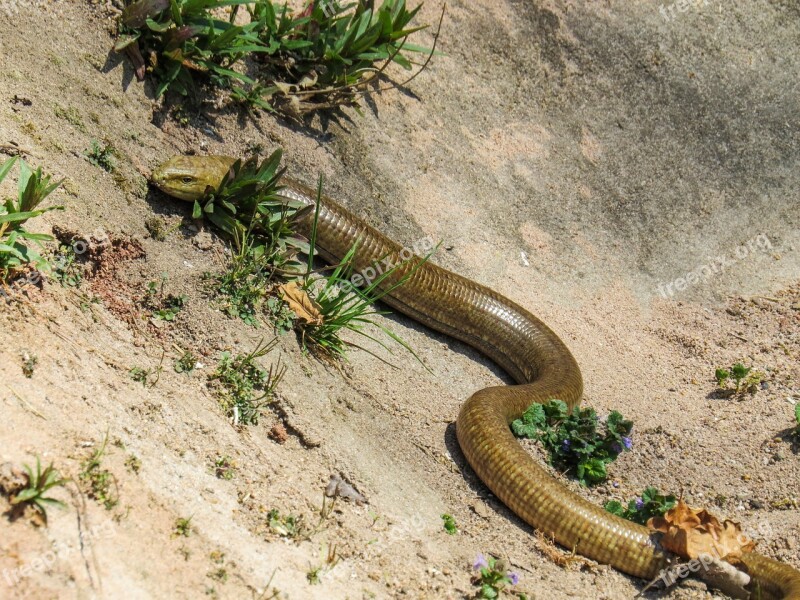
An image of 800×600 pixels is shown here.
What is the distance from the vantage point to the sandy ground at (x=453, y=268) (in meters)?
3.93

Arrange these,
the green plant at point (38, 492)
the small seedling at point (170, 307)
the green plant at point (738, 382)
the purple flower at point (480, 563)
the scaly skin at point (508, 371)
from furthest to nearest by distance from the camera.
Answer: the green plant at point (738, 382) < the small seedling at point (170, 307) < the scaly skin at point (508, 371) < the purple flower at point (480, 563) < the green plant at point (38, 492)

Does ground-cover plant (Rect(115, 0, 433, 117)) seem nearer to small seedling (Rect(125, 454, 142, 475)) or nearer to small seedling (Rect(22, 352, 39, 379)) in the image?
small seedling (Rect(22, 352, 39, 379))

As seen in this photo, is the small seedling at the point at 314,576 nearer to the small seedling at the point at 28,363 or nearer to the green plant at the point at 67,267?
the small seedling at the point at 28,363

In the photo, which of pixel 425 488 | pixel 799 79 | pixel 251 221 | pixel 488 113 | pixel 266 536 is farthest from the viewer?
pixel 799 79

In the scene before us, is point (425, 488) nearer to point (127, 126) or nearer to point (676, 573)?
point (676, 573)

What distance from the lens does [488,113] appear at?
885cm

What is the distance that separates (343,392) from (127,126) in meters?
2.68

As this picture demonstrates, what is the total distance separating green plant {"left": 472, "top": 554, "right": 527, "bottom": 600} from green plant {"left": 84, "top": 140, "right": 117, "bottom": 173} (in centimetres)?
372

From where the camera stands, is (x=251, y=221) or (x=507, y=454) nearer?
(x=507, y=454)

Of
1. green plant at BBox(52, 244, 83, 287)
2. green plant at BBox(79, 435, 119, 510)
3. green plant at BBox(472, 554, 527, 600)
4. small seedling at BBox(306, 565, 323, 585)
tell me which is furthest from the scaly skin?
green plant at BBox(79, 435, 119, 510)

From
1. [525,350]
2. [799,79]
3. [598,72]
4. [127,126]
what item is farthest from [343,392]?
[799,79]

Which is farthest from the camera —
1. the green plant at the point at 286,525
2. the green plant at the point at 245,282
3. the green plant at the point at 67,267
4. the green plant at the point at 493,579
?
the green plant at the point at 245,282

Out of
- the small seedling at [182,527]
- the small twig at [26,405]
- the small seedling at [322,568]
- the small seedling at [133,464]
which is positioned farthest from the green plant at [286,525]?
the small twig at [26,405]

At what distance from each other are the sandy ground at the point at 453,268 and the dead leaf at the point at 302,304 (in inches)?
9.0
